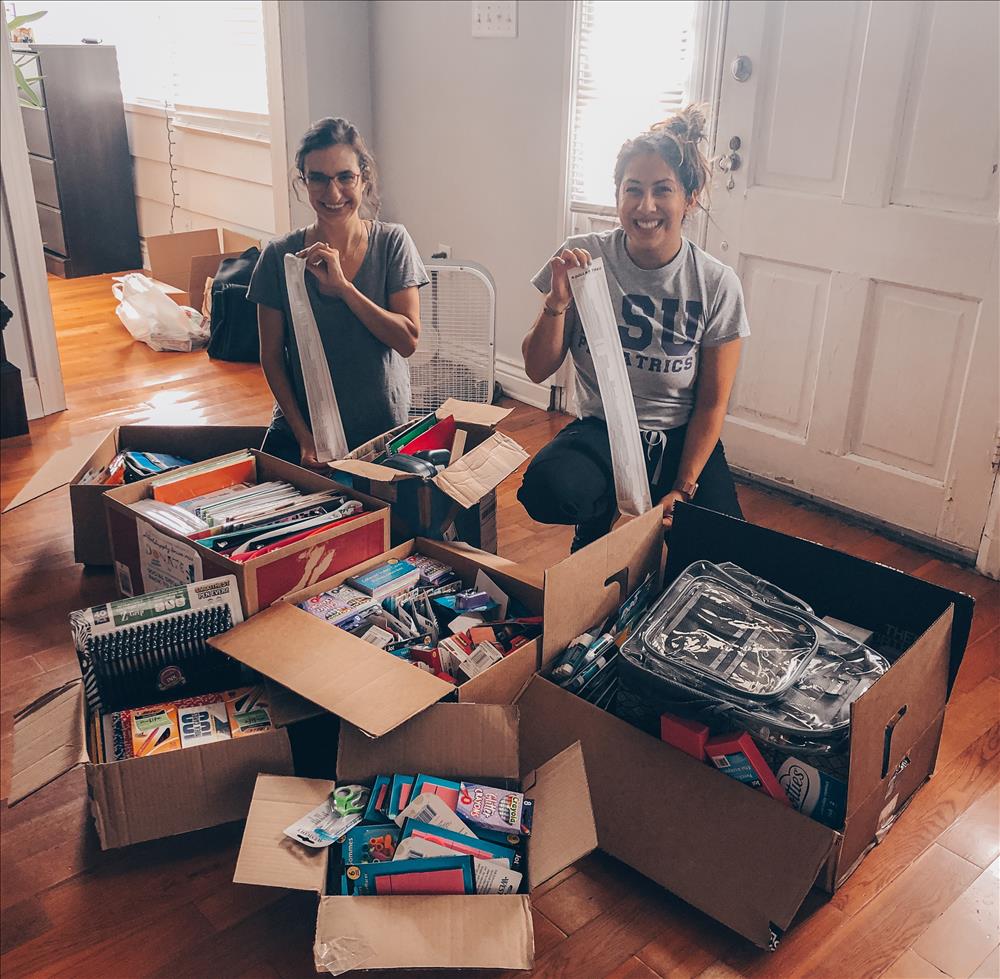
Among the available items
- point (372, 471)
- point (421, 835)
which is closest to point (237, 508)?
point (372, 471)

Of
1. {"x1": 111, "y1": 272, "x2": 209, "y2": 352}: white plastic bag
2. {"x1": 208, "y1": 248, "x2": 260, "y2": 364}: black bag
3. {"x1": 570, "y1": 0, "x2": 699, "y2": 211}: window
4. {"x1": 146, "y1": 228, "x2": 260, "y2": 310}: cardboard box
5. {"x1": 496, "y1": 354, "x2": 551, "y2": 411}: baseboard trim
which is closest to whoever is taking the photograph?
{"x1": 570, "y1": 0, "x2": 699, "y2": 211}: window

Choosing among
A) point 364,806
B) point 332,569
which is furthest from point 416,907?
point 332,569

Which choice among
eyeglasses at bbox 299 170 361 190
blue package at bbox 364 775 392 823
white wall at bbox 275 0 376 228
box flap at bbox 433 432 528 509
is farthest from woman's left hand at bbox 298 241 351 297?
white wall at bbox 275 0 376 228

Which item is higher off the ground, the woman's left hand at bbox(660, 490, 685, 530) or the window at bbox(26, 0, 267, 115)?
the window at bbox(26, 0, 267, 115)

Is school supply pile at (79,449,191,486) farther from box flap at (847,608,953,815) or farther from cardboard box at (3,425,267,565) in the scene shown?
box flap at (847,608,953,815)

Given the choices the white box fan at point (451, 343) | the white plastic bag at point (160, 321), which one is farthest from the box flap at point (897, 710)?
the white plastic bag at point (160, 321)

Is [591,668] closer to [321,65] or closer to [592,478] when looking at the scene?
[592,478]

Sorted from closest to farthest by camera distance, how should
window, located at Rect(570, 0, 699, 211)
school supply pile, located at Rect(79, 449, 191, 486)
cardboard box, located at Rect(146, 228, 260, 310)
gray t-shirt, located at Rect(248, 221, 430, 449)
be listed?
gray t-shirt, located at Rect(248, 221, 430, 449), school supply pile, located at Rect(79, 449, 191, 486), window, located at Rect(570, 0, 699, 211), cardboard box, located at Rect(146, 228, 260, 310)

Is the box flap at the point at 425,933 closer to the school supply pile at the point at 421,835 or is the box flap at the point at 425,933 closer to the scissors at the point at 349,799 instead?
the school supply pile at the point at 421,835

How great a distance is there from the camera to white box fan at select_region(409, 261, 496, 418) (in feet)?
10.1

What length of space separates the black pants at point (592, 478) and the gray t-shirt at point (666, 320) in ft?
0.23

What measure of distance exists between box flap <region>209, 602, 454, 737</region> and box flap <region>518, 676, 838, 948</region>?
0.24m

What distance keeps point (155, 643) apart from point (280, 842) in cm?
43

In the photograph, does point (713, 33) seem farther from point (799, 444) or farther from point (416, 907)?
point (416, 907)
